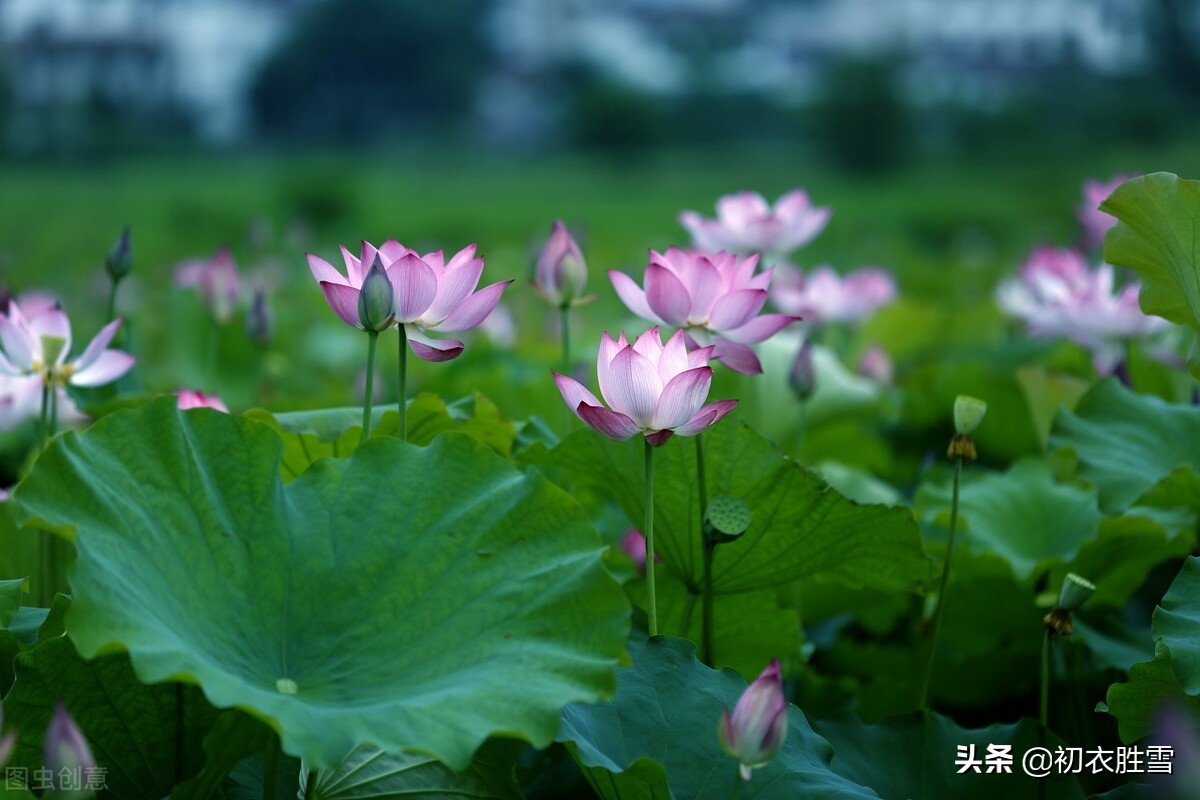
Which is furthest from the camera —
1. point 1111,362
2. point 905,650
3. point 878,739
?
point 1111,362

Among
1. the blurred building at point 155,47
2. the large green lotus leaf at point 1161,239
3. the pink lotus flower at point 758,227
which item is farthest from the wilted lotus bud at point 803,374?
the blurred building at point 155,47

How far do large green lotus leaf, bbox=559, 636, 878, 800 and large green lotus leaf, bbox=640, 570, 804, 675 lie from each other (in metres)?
0.19

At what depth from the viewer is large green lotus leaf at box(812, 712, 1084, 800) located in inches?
34.2

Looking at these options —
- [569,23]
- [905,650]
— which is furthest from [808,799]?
[569,23]

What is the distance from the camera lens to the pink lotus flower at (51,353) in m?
0.95

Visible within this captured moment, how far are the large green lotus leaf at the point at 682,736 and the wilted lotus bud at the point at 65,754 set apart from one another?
0.27 meters

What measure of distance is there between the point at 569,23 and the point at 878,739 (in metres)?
48.8

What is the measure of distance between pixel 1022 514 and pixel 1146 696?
350mm

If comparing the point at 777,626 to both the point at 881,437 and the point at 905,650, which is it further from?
the point at 881,437

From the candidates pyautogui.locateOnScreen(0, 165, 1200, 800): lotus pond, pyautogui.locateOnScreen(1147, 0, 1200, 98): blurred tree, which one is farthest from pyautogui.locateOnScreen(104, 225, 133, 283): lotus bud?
pyautogui.locateOnScreen(1147, 0, 1200, 98): blurred tree

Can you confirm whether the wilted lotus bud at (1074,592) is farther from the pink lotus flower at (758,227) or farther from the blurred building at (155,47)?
the blurred building at (155,47)

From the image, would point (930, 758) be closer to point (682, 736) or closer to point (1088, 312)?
point (682, 736)

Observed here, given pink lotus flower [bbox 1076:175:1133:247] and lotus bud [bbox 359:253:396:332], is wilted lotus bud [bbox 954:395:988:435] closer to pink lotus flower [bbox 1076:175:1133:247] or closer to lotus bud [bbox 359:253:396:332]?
lotus bud [bbox 359:253:396:332]

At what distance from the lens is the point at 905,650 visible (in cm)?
123
